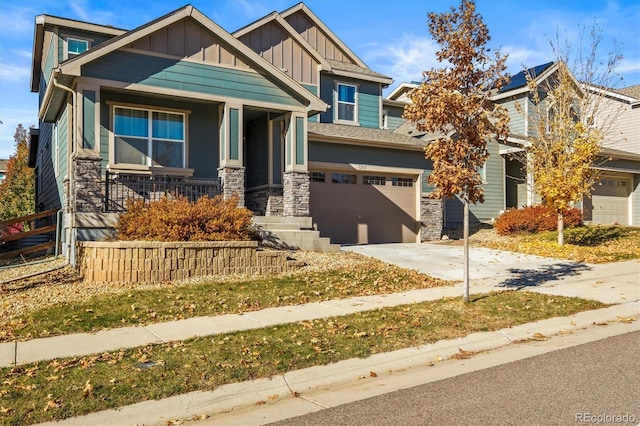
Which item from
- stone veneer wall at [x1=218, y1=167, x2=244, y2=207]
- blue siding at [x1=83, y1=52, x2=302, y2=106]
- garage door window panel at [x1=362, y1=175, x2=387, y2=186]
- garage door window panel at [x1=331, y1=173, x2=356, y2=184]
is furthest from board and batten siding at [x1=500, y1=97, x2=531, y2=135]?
stone veneer wall at [x1=218, y1=167, x2=244, y2=207]

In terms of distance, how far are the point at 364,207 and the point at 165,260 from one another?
380 inches

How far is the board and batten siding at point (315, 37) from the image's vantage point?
78.5ft

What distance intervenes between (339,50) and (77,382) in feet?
71.1

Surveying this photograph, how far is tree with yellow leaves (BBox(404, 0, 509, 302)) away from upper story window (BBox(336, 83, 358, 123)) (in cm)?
1360

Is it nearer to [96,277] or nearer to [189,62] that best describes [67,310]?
[96,277]

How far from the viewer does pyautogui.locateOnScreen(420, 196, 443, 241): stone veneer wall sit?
2077cm

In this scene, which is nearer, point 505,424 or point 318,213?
point 505,424

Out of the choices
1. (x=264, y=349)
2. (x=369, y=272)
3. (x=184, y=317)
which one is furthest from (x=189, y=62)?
(x=264, y=349)

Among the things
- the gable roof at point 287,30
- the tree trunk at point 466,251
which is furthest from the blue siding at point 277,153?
the tree trunk at point 466,251

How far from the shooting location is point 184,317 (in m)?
8.62

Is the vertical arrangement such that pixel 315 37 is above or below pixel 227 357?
above

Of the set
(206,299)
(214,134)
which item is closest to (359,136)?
(214,134)

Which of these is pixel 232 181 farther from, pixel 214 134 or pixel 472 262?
pixel 472 262

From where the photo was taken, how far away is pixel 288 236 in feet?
47.8
